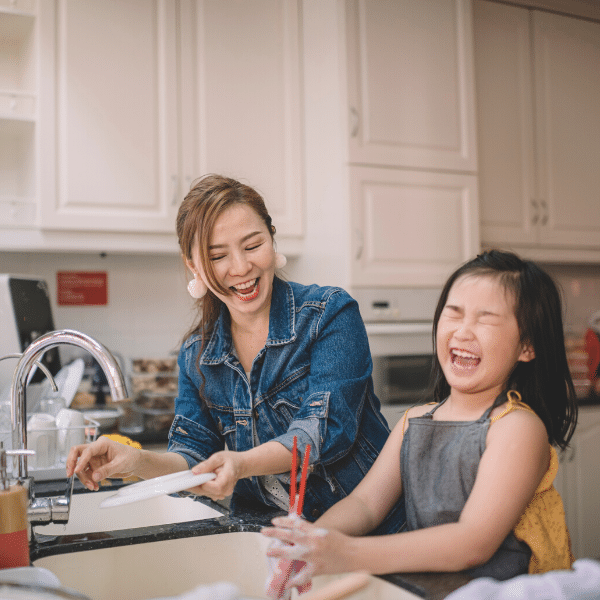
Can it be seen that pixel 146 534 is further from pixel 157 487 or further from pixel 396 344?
pixel 396 344

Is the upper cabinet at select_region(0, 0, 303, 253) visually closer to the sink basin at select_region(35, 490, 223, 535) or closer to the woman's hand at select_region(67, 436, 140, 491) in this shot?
the sink basin at select_region(35, 490, 223, 535)

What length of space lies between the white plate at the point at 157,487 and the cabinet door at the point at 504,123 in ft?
7.15

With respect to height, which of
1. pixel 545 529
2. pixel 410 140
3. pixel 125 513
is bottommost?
pixel 125 513

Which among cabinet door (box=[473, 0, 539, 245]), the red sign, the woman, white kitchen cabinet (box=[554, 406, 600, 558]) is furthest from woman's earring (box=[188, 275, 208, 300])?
white kitchen cabinet (box=[554, 406, 600, 558])

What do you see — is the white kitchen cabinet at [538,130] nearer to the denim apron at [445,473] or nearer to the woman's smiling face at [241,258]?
the woman's smiling face at [241,258]

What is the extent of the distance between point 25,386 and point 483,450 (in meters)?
0.63

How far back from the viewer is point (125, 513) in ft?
4.72

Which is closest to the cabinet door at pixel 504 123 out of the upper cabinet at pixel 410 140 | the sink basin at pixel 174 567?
the upper cabinet at pixel 410 140

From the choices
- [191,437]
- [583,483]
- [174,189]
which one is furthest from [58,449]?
[583,483]

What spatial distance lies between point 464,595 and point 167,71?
85.6 inches

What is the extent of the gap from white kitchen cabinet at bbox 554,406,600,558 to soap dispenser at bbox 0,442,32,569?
2.29 meters

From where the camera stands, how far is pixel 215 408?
4.11 feet

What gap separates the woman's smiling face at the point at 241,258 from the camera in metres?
1.16

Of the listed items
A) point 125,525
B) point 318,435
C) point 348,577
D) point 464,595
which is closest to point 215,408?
point 318,435
